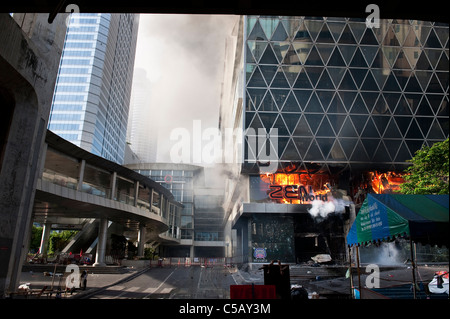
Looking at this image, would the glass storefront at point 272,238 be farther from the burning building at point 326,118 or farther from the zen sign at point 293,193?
the zen sign at point 293,193

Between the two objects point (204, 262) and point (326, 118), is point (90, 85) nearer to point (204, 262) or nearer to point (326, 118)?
point (204, 262)

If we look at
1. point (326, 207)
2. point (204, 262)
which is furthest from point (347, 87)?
point (204, 262)

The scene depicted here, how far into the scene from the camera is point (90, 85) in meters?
95.4

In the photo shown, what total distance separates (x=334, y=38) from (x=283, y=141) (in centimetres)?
1624

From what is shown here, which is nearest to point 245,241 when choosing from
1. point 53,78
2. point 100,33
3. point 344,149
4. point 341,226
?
point 341,226

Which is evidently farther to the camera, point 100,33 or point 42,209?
point 100,33

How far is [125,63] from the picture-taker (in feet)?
414

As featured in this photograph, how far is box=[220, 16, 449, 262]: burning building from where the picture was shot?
1497 inches

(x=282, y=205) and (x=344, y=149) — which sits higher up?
(x=344, y=149)

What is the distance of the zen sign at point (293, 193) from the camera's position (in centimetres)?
3819

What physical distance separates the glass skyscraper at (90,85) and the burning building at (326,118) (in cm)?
6771

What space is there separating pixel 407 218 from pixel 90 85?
4046 inches
